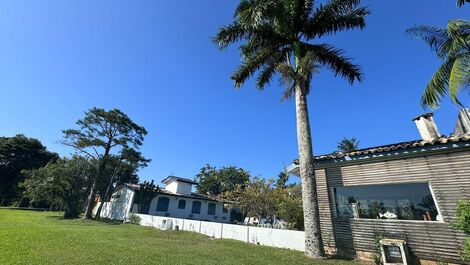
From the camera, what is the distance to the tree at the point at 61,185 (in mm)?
27984

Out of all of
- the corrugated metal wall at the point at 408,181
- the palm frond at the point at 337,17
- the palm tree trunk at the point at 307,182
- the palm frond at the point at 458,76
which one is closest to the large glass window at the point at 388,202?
the corrugated metal wall at the point at 408,181

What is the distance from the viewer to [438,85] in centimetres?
863

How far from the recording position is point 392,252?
812cm

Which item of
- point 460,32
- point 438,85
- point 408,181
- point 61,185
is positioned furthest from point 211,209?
point 460,32

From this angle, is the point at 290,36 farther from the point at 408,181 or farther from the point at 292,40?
the point at 408,181

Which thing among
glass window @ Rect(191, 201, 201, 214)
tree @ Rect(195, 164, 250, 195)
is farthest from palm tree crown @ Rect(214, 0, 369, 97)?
tree @ Rect(195, 164, 250, 195)

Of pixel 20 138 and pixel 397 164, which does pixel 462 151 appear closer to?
pixel 397 164

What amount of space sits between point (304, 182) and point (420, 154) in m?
4.08

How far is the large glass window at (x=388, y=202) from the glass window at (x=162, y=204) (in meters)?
26.9

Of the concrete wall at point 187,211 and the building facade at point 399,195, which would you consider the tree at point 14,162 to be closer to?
the concrete wall at point 187,211

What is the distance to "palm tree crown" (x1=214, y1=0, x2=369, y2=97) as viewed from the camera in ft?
36.3

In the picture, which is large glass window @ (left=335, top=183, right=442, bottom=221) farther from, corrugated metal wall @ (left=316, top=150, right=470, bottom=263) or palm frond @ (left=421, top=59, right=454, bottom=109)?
palm frond @ (left=421, top=59, right=454, bottom=109)

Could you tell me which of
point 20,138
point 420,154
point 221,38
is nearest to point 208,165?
point 20,138

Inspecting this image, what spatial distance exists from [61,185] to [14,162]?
2569cm
